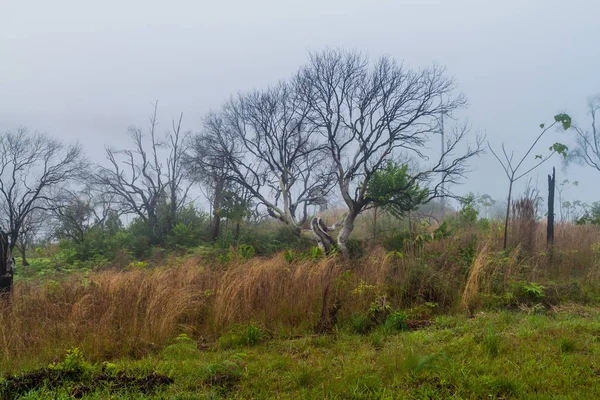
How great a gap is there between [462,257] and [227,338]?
17.6 ft

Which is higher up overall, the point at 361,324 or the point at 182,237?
the point at 182,237

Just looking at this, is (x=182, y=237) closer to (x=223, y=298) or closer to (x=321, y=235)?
(x=321, y=235)

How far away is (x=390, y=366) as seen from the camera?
3863 mm

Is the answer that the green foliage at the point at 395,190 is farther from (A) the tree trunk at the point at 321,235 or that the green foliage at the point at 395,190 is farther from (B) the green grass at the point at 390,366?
(B) the green grass at the point at 390,366

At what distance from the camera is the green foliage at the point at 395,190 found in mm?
15680

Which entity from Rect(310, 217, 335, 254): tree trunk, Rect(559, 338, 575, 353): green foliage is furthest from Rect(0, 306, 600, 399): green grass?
Rect(310, 217, 335, 254): tree trunk

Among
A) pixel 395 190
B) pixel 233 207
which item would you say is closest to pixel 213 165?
pixel 233 207

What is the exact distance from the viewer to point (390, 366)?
3863 millimetres

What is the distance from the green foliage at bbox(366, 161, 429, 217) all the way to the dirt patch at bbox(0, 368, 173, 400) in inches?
508

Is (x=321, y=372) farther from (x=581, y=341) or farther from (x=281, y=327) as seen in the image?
(x=581, y=341)

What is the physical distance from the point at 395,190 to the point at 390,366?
12.4 meters

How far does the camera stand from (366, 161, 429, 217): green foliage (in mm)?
15680

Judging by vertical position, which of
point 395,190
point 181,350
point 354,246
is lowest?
point 181,350

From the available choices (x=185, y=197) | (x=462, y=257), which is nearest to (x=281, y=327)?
(x=462, y=257)
